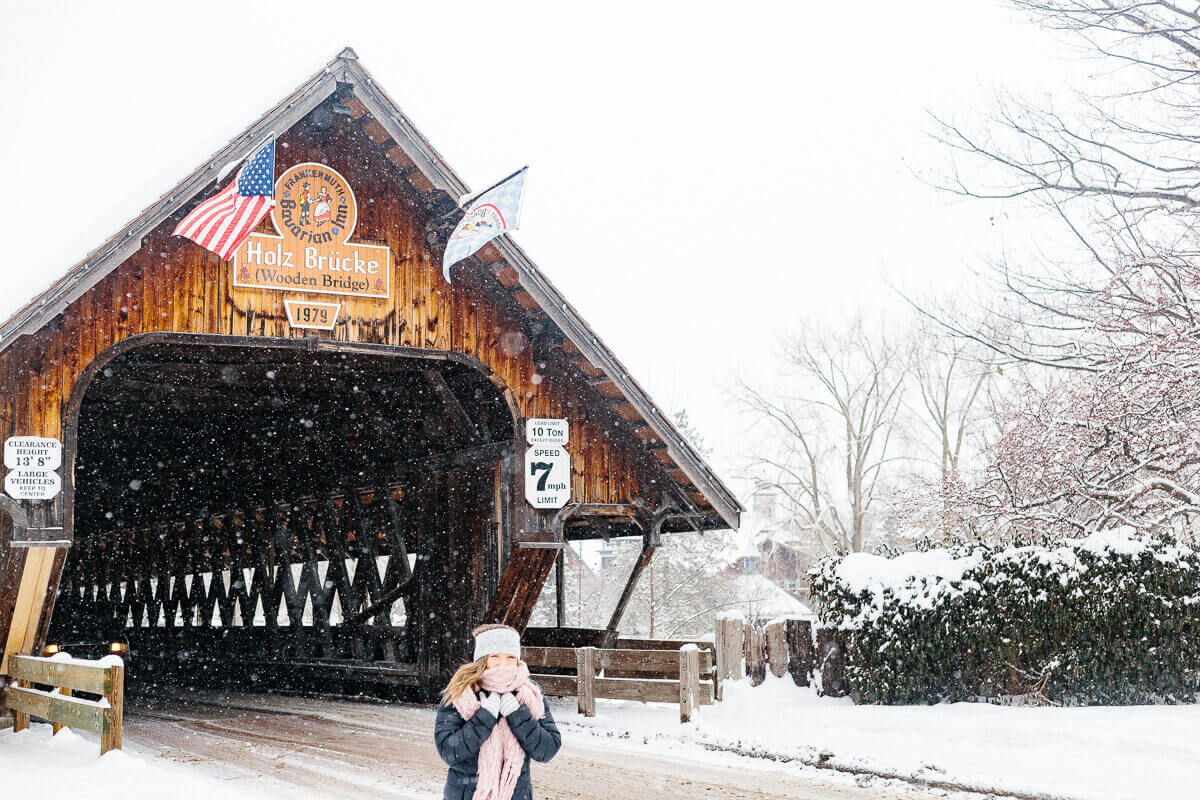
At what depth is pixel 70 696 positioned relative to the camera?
10719 mm

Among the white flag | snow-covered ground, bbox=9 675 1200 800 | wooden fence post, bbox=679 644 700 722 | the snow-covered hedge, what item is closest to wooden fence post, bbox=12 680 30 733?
snow-covered ground, bbox=9 675 1200 800

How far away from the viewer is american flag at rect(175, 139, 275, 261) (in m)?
12.1

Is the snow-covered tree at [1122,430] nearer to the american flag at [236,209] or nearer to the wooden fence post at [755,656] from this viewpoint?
the wooden fence post at [755,656]

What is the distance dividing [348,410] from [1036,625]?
1052 cm

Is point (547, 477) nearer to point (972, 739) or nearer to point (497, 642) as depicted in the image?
point (972, 739)

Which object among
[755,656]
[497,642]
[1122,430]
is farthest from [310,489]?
[497,642]

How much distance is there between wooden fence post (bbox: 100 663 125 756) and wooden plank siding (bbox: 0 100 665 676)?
2.61m

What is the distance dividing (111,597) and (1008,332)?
22.3 metres

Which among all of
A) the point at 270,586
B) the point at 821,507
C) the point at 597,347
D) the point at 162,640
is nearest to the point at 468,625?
the point at 597,347

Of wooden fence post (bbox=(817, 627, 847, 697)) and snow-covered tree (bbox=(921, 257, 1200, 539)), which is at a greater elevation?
snow-covered tree (bbox=(921, 257, 1200, 539))

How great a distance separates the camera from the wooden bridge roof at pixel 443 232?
37.7 feet

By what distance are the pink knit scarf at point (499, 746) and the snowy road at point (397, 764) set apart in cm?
376

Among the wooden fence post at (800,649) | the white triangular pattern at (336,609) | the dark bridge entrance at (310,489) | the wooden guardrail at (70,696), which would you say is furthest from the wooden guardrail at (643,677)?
the wooden guardrail at (70,696)

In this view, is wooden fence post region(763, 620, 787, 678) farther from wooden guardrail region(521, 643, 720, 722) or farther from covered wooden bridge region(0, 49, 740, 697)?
covered wooden bridge region(0, 49, 740, 697)
